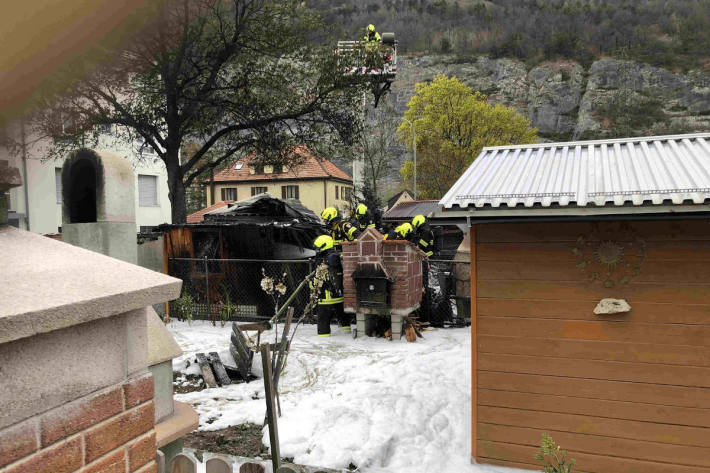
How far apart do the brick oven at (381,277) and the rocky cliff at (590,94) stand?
64192 millimetres

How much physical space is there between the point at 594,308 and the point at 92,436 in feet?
14.0

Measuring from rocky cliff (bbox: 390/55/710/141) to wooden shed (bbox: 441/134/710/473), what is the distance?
66.7 metres

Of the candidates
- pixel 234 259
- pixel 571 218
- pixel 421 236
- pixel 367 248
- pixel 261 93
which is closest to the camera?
pixel 571 218

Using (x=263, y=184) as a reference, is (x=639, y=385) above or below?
below

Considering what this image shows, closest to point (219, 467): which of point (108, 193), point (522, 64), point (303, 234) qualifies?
point (108, 193)

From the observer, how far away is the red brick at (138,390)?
162cm

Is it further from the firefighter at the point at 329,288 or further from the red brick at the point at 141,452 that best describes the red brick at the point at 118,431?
the firefighter at the point at 329,288

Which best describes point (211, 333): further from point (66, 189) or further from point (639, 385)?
point (639, 385)

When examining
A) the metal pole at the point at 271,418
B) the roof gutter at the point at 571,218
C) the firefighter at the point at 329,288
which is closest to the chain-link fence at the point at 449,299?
the firefighter at the point at 329,288

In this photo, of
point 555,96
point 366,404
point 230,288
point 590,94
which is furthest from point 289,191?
point 590,94

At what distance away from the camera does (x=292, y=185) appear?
142 feet

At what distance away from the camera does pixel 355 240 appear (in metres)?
8.99

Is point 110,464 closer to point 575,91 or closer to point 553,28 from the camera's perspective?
point 575,91

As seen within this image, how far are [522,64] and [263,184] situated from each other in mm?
63711
